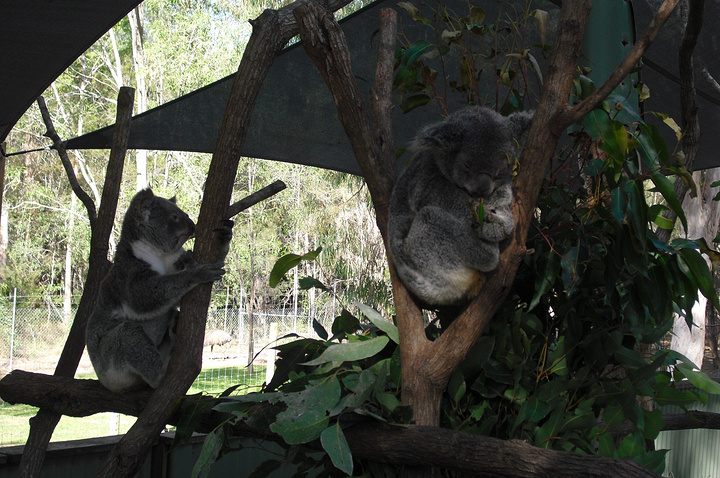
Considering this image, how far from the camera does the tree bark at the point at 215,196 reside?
204cm

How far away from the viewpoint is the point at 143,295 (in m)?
2.44

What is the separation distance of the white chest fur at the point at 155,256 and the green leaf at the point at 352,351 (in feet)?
3.45

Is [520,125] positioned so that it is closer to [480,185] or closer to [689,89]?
[480,185]

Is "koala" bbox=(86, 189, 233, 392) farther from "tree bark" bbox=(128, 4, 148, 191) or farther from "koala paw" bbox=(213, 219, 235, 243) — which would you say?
"tree bark" bbox=(128, 4, 148, 191)

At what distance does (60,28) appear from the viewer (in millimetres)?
2406

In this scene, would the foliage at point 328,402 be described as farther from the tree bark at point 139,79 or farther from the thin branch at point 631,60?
the tree bark at point 139,79

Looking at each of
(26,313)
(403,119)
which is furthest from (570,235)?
(26,313)

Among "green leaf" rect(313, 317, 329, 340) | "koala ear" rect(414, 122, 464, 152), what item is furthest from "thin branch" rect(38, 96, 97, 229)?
"koala ear" rect(414, 122, 464, 152)

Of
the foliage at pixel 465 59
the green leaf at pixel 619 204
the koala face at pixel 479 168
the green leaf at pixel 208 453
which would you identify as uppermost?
the foliage at pixel 465 59

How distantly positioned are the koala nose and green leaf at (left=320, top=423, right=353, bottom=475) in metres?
0.76

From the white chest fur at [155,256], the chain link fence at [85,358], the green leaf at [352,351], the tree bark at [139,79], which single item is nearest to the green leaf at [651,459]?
the green leaf at [352,351]

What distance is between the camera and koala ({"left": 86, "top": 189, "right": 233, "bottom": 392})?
2385mm

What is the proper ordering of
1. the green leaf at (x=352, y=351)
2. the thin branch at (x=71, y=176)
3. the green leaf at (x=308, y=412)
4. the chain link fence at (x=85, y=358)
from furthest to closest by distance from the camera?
the chain link fence at (x=85, y=358) → the thin branch at (x=71, y=176) → the green leaf at (x=352, y=351) → the green leaf at (x=308, y=412)

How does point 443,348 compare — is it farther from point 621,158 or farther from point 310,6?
point 310,6
